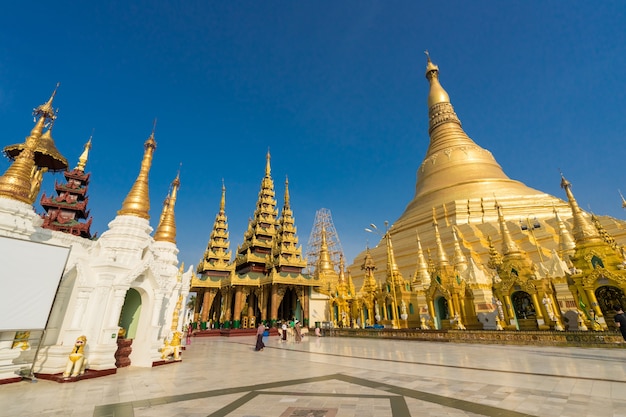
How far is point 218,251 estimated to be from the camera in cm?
3075

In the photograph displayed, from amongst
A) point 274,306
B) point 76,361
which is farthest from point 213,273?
point 76,361

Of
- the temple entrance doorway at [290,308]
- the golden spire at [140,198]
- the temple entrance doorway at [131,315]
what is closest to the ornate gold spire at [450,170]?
the temple entrance doorway at [290,308]

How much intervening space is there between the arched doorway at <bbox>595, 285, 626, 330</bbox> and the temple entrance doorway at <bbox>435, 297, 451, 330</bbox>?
274 inches

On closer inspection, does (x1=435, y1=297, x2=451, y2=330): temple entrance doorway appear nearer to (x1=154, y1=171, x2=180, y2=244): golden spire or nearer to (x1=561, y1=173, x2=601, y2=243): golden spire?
(x1=561, y1=173, x2=601, y2=243): golden spire

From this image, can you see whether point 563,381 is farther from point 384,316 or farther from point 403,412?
point 384,316

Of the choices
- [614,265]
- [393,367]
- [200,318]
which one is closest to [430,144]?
[614,265]

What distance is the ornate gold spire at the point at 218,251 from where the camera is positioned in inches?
1156

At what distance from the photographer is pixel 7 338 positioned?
6559 mm

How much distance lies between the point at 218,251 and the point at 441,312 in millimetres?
21998

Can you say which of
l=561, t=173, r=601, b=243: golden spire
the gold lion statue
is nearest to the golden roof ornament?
the gold lion statue

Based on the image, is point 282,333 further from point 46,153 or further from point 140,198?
point 46,153

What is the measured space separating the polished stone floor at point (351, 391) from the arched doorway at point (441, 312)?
993cm

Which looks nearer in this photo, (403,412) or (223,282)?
(403,412)

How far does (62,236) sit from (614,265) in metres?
20.8
